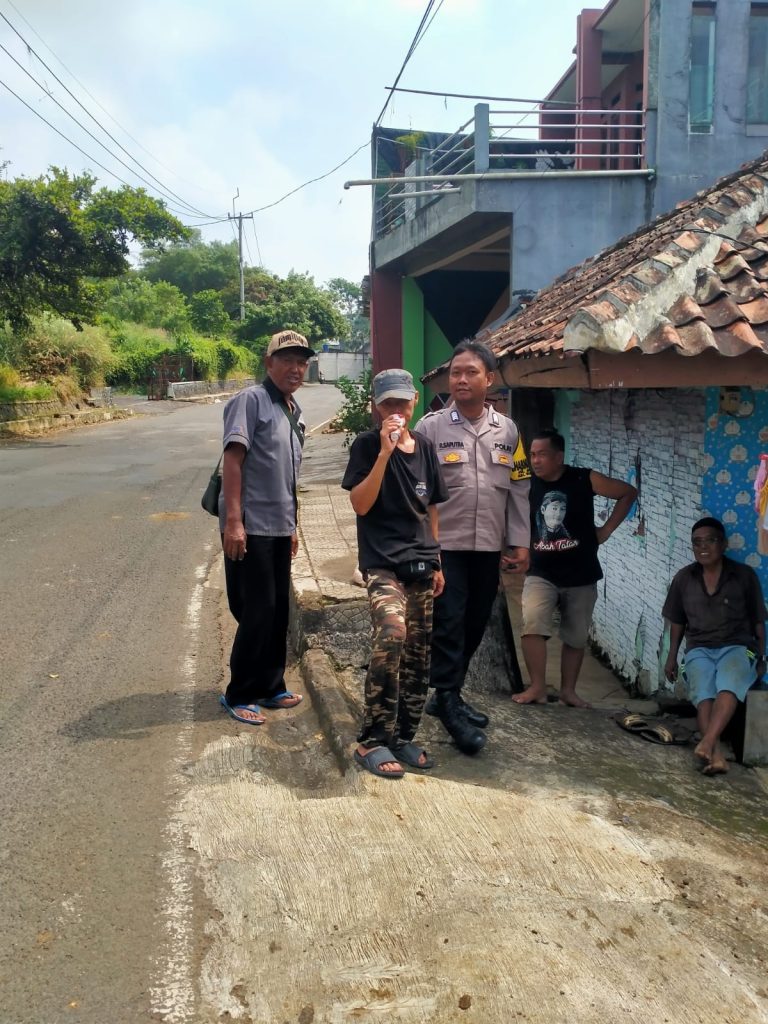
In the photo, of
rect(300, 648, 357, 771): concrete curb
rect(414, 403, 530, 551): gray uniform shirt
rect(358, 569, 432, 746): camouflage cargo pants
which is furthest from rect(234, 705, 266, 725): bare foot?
A: rect(414, 403, 530, 551): gray uniform shirt

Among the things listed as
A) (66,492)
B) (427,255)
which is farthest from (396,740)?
(427,255)

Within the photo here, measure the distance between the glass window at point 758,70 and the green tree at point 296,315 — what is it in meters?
37.4

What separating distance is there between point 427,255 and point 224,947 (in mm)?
12765

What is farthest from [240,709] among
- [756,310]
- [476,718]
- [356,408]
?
[356,408]

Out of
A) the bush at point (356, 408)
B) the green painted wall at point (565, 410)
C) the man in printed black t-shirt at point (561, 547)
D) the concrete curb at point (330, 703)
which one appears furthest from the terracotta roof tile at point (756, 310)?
the bush at point (356, 408)

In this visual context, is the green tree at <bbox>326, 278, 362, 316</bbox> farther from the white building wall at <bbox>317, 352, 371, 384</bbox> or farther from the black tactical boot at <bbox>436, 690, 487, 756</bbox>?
the black tactical boot at <bbox>436, 690, 487, 756</bbox>

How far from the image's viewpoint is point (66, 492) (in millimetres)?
12891

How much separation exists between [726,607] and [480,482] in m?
1.46

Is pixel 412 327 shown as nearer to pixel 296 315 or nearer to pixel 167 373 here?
pixel 167 373

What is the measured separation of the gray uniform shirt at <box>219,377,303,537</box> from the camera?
14.5 ft

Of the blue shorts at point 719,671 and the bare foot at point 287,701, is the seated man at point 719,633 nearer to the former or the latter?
the blue shorts at point 719,671

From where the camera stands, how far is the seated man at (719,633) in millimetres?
4469

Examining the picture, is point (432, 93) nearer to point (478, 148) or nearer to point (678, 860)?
point (478, 148)

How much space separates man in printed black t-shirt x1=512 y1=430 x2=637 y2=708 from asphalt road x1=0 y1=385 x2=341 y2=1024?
6.17ft
